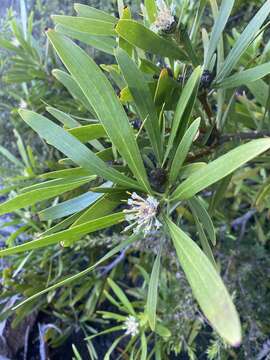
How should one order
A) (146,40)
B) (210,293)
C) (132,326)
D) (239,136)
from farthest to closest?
1. (132,326)
2. (239,136)
3. (146,40)
4. (210,293)

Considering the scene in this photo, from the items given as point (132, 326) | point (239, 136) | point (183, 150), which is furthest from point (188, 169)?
point (132, 326)

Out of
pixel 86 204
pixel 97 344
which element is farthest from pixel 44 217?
pixel 97 344

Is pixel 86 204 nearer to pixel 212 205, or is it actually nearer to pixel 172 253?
pixel 212 205

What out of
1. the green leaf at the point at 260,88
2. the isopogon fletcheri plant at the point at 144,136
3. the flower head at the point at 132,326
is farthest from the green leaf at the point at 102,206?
the flower head at the point at 132,326

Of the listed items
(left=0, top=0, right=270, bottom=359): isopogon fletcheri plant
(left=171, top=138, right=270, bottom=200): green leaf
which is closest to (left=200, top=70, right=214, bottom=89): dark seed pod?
(left=0, top=0, right=270, bottom=359): isopogon fletcheri plant

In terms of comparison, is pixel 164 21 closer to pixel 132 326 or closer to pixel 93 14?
pixel 93 14

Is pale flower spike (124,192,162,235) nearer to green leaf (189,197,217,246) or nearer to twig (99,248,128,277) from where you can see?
green leaf (189,197,217,246)

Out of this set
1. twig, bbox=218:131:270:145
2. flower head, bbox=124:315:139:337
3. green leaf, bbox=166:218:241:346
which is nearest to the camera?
green leaf, bbox=166:218:241:346
